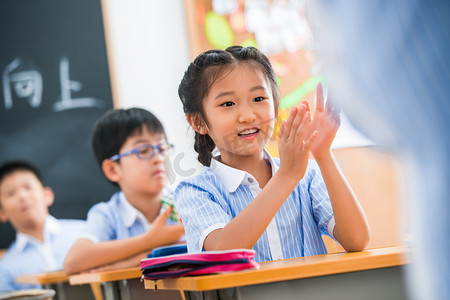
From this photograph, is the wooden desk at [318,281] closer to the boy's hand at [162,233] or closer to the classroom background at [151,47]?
the boy's hand at [162,233]

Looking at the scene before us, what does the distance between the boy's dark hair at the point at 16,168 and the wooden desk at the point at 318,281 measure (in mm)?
3105

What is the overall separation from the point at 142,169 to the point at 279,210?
3.79ft

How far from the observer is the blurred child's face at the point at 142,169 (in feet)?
8.45

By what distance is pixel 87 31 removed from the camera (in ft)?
13.4

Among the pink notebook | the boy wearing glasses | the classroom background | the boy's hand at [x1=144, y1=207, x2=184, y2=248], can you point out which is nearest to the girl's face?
the pink notebook

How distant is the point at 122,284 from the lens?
1979 mm

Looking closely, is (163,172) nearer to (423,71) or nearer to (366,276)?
(366,276)

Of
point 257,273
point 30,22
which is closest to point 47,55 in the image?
point 30,22

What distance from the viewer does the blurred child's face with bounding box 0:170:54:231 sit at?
388 centimetres

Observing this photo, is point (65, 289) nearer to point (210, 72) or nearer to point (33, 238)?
point (210, 72)

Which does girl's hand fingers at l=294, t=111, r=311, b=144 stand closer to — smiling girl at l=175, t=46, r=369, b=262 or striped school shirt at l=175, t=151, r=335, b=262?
smiling girl at l=175, t=46, r=369, b=262

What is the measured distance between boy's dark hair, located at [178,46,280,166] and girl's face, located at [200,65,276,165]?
27 mm

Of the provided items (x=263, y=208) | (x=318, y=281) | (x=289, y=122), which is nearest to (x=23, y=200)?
(x=263, y=208)

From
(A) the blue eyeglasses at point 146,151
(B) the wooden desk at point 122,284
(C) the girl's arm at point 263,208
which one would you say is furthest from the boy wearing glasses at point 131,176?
(C) the girl's arm at point 263,208
